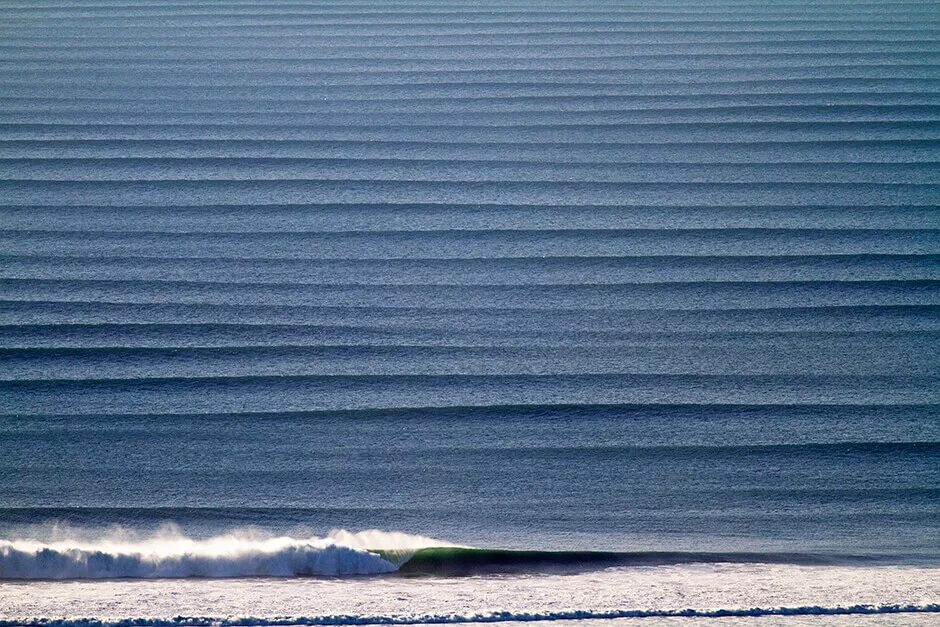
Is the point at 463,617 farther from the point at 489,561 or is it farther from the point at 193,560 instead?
the point at 193,560

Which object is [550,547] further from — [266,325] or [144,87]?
[144,87]

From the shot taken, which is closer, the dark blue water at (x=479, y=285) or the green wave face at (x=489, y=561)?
the green wave face at (x=489, y=561)

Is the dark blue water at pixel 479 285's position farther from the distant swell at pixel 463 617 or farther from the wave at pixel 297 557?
the distant swell at pixel 463 617

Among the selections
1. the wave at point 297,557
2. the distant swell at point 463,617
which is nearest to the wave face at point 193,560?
the wave at point 297,557

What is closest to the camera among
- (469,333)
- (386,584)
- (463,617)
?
(463,617)

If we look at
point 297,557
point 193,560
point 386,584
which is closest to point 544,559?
point 386,584

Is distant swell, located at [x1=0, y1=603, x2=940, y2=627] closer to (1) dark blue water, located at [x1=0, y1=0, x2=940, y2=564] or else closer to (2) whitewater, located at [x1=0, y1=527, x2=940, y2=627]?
(2) whitewater, located at [x1=0, y1=527, x2=940, y2=627]

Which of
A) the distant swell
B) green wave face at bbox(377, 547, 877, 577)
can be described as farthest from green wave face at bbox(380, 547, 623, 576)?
the distant swell
